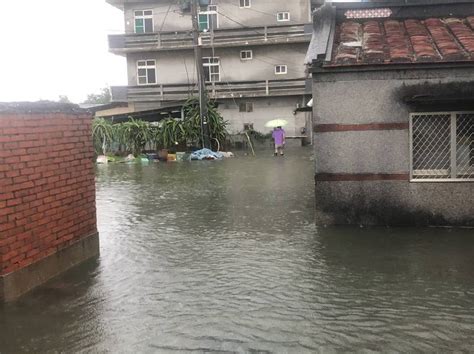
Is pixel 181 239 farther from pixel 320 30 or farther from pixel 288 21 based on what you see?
pixel 288 21

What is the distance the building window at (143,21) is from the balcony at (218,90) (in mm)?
4070

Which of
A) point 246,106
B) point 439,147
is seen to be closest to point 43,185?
point 439,147

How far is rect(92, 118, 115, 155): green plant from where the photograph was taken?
26312 millimetres

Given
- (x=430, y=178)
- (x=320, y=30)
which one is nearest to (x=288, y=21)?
(x=320, y=30)

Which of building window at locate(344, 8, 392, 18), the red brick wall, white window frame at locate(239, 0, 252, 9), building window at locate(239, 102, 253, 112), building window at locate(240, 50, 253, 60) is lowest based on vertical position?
the red brick wall

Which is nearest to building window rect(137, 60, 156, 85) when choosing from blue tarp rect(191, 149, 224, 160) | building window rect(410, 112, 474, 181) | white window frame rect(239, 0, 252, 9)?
white window frame rect(239, 0, 252, 9)

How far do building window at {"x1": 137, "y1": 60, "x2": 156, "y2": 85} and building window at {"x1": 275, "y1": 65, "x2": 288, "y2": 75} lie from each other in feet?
27.2

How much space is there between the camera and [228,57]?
34.6 m

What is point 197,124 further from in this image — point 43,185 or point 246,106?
point 43,185

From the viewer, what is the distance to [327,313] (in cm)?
489

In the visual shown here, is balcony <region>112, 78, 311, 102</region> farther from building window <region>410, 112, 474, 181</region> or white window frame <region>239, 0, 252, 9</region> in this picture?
building window <region>410, 112, 474, 181</region>

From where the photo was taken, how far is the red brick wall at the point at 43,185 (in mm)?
5340

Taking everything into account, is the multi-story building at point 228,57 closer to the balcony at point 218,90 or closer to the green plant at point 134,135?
the balcony at point 218,90

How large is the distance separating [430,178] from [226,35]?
89.0 ft
